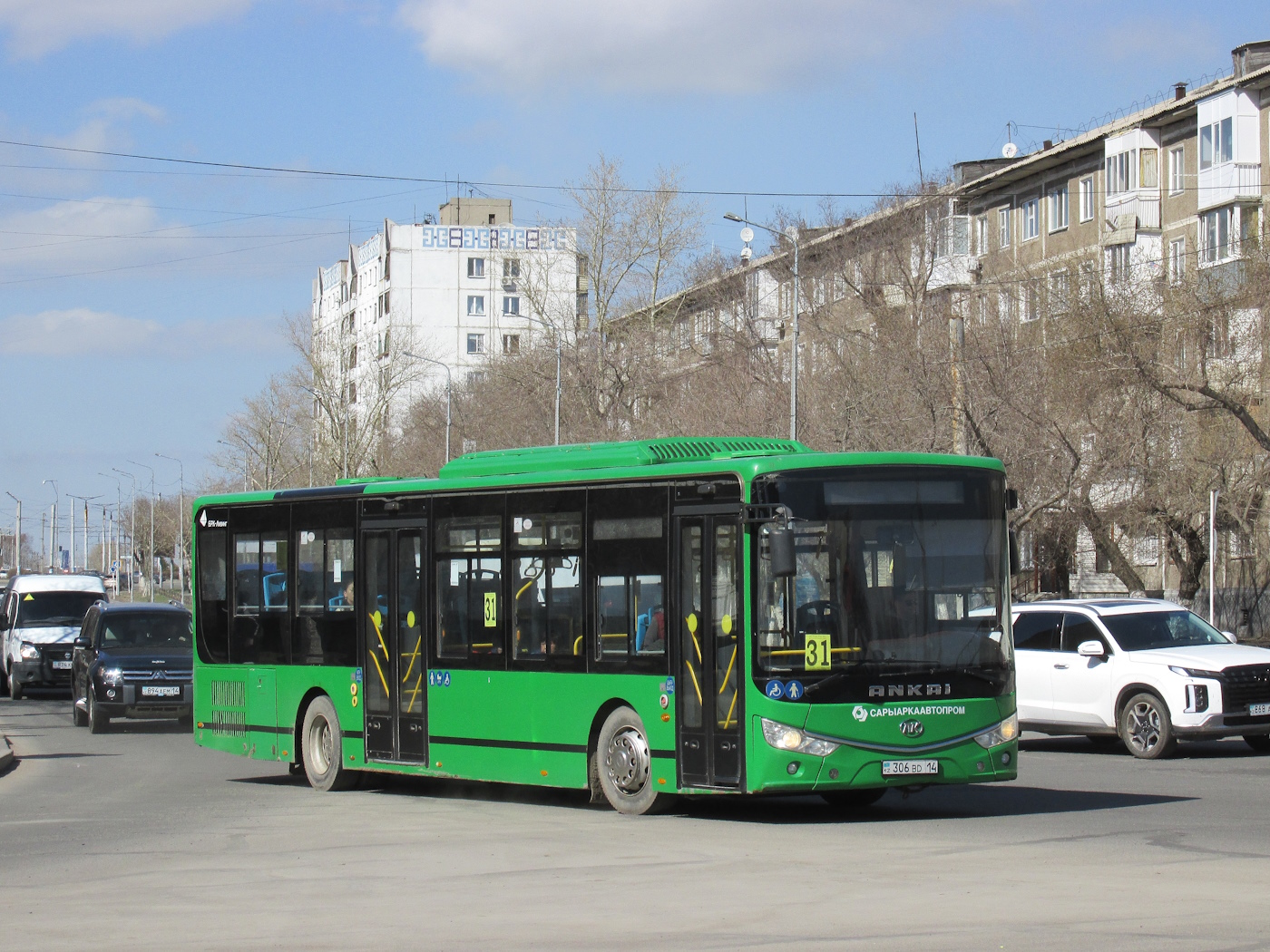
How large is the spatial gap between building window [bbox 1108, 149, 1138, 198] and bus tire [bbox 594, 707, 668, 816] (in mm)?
44182

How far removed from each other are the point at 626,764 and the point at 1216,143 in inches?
1651

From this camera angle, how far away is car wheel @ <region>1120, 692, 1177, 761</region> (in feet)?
63.8

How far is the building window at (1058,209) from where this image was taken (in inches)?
2315

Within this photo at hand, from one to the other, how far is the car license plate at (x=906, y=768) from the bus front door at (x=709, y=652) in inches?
43.6

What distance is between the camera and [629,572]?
14.1 m

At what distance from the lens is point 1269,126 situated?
49375 millimetres

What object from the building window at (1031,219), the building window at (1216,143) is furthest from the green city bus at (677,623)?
the building window at (1031,219)

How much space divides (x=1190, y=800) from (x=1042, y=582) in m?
40.1

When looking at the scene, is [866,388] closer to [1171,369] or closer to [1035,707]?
[1171,369]

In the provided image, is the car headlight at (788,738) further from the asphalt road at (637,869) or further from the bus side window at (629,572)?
the bus side window at (629,572)

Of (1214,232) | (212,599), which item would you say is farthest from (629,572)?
(1214,232)

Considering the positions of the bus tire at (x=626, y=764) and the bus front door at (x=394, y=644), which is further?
the bus front door at (x=394, y=644)

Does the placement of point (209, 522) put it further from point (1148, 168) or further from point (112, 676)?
point (1148, 168)

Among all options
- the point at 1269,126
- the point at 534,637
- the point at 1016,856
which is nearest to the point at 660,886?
the point at 1016,856
